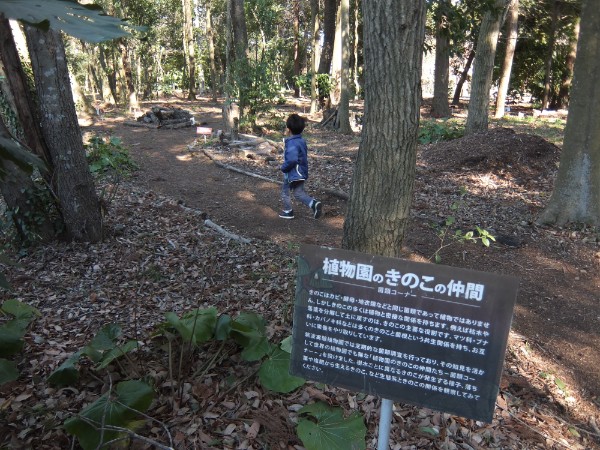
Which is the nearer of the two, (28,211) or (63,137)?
(63,137)

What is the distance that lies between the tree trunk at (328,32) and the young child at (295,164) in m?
15.3

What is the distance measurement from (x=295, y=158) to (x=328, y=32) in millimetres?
15698

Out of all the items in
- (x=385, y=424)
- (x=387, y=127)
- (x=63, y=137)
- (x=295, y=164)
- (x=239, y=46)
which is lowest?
(x=385, y=424)

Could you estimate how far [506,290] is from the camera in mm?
1900

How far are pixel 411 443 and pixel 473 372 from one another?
136cm

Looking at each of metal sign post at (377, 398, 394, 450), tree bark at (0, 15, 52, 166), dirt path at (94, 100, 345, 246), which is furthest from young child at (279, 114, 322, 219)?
metal sign post at (377, 398, 394, 450)

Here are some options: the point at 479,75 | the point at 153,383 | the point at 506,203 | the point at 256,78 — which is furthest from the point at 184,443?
the point at 256,78

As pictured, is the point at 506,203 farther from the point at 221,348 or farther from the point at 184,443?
the point at 184,443

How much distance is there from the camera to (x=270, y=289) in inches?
198

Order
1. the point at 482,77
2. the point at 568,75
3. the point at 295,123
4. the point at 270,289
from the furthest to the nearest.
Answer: the point at 568,75 < the point at 482,77 < the point at 295,123 < the point at 270,289

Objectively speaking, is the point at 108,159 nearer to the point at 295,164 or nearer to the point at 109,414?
the point at 295,164

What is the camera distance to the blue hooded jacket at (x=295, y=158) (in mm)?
7172

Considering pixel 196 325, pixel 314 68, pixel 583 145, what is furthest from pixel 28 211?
pixel 314 68

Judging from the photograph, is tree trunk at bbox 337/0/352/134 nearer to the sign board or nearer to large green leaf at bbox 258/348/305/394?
large green leaf at bbox 258/348/305/394
